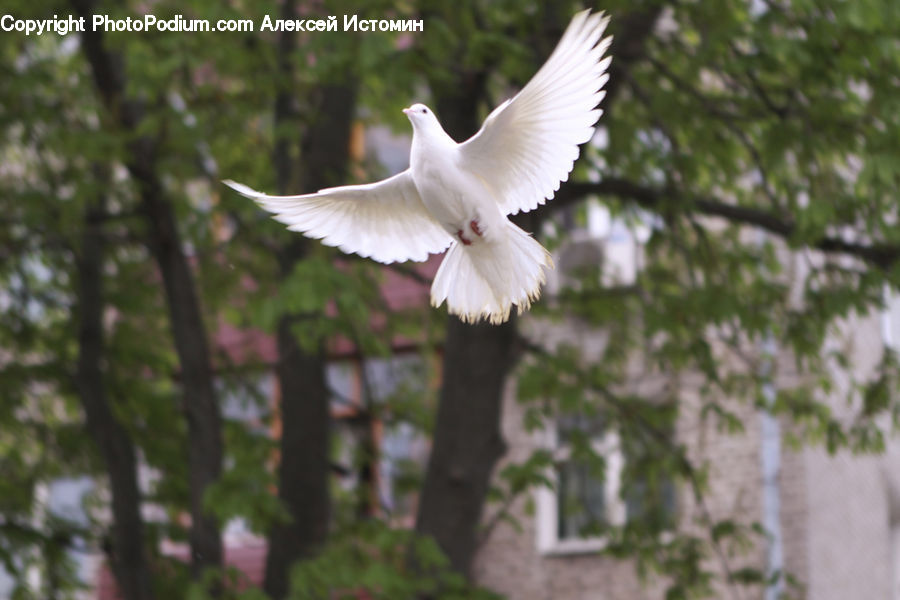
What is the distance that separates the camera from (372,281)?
1034 centimetres

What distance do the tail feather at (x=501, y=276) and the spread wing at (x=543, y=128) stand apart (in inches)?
5.4

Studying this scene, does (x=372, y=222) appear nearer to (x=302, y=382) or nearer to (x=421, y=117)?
(x=421, y=117)

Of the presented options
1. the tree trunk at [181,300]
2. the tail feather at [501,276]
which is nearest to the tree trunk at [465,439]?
the tree trunk at [181,300]

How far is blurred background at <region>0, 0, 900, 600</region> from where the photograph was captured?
8.17 metres

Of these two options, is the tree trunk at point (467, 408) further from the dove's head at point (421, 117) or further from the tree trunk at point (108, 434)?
the dove's head at point (421, 117)

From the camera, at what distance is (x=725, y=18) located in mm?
8344

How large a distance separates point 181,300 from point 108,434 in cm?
104

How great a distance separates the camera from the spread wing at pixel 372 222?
16.8 ft

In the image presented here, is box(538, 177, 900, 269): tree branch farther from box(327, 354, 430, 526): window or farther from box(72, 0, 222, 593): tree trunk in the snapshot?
box(72, 0, 222, 593): tree trunk

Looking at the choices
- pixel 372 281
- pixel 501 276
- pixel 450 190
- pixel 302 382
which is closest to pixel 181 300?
pixel 302 382

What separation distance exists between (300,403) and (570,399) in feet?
6.46

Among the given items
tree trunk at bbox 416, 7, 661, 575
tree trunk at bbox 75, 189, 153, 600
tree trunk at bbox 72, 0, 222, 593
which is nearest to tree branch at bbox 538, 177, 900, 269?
tree trunk at bbox 416, 7, 661, 575

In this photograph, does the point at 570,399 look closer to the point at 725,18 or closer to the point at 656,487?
the point at 656,487

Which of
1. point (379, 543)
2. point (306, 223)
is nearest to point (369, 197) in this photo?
point (306, 223)
